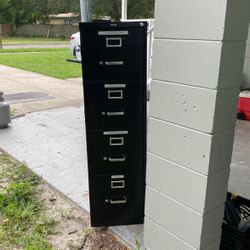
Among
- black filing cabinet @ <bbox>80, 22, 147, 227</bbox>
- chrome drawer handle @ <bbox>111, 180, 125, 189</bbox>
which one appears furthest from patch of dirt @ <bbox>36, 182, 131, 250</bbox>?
chrome drawer handle @ <bbox>111, 180, 125, 189</bbox>

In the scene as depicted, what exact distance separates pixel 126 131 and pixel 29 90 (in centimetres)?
552

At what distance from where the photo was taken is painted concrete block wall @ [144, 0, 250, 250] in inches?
58.4

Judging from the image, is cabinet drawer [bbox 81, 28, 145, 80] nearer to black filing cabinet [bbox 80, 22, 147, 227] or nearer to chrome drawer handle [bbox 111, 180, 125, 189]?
black filing cabinet [bbox 80, 22, 147, 227]

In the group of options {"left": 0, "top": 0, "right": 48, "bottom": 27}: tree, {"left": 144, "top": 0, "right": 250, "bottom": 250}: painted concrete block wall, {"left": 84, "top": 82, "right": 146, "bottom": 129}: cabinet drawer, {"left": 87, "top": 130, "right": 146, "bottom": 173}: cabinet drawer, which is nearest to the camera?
{"left": 144, "top": 0, "right": 250, "bottom": 250}: painted concrete block wall

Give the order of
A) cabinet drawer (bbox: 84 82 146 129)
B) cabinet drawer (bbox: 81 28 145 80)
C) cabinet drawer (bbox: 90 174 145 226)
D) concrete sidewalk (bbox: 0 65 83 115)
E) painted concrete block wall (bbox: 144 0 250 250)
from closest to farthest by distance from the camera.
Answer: painted concrete block wall (bbox: 144 0 250 250)
cabinet drawer (bbox: 81 28 145 80)
cabinet drawer (bbox: 84 82 146 129)
cabinet drawer (bbox: 90 174 145 226)
concrete sidewalk (bbox: 0 65 83 115)

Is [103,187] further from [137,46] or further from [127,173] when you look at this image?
[137,46]

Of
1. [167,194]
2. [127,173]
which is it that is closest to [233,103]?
[167,194]

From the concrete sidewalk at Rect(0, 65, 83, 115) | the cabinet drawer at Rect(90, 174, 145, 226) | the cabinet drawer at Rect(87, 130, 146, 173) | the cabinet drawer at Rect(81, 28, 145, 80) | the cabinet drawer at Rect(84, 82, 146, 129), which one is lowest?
the concrete sidewalk at Rect(0, 65, 83, 115)

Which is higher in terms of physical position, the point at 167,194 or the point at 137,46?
the point at 137,46

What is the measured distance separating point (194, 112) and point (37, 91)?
19.8ft

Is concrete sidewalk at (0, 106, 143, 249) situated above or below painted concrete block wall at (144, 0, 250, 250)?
below

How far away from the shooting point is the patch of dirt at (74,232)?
7.44ft

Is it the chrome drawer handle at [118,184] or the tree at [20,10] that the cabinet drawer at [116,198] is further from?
the tree at [20,10]

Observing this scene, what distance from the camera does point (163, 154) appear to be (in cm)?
181
